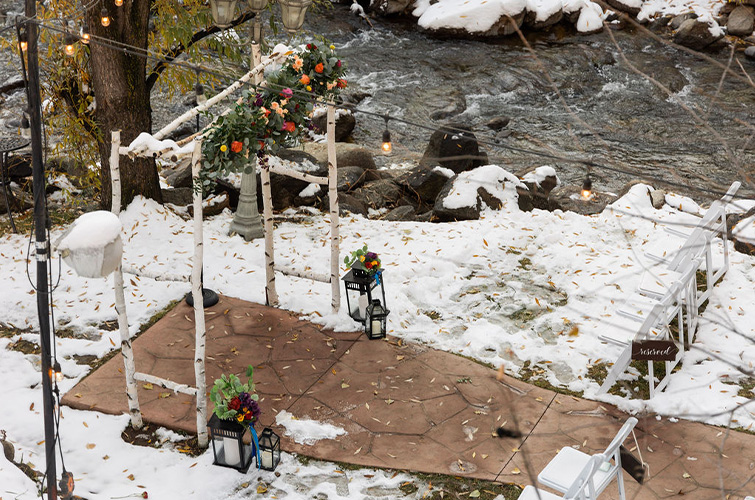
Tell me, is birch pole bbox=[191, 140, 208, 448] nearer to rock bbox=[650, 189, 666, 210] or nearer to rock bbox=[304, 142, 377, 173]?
rock bbox=[304, 142, 377, 173]

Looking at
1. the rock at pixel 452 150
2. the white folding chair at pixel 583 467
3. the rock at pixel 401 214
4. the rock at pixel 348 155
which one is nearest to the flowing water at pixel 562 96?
the rock at pixel 348 155

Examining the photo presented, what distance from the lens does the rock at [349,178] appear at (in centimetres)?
1237

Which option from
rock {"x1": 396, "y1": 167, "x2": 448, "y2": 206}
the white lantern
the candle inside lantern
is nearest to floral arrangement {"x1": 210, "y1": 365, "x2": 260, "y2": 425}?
the candle inside lantern

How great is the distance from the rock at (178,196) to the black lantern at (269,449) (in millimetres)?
5649

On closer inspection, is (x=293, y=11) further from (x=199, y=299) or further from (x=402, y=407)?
(x=402, y=407)

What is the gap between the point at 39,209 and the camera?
4.06 meters

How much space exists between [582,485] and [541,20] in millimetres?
18012

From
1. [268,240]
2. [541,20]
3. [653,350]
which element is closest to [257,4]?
[268,240]

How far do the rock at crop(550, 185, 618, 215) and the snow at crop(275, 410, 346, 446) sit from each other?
22.0 feet

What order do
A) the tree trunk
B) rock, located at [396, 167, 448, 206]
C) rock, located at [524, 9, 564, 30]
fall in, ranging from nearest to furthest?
1. the tree trunk
2. rock, located at [396, 167, 448, 206]
3. rock, located at [524, 9, 564, 30]

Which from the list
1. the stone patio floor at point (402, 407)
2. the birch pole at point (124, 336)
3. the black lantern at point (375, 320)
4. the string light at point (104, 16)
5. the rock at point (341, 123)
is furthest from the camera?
the rock at point (341, 123)

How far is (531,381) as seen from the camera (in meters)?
7.52

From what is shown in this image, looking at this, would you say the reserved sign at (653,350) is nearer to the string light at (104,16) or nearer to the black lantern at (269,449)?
the black lantern at (269,449)

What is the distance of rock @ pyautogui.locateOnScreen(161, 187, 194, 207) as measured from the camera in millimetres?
11133
